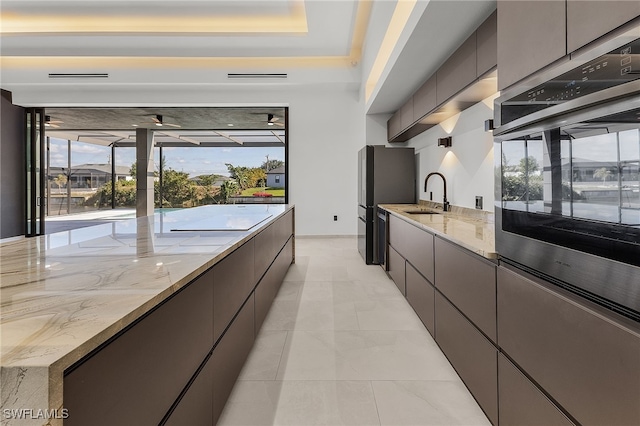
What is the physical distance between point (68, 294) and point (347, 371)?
1.62m

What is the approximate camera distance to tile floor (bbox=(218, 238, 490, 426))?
5.32ft

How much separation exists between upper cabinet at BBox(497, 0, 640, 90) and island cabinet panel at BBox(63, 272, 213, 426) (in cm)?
146

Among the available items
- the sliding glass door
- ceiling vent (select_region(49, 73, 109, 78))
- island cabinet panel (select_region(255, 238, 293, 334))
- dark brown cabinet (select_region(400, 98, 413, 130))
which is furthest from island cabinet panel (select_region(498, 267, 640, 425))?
the sliding glass door

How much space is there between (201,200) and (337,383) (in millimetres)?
12421

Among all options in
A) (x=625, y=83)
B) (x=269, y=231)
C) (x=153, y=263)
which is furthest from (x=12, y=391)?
(x=269, y=231)

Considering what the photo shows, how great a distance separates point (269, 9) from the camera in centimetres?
505

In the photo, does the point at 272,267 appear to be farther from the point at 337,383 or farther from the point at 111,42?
the point at 111,42

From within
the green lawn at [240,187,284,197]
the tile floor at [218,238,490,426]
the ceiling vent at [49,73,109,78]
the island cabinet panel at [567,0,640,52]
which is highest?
the ceiling vent at [49,73,109,78]

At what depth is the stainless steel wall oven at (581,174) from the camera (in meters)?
0.85

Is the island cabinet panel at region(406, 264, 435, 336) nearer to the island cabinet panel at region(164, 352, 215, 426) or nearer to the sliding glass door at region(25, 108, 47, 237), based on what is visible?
the island cabinet panel at region(164, 352, 215, 426)

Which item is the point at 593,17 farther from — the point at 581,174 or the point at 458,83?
the point at 458,83

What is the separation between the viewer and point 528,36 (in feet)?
4.17

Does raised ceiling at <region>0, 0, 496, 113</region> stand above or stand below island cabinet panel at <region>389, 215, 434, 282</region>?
above

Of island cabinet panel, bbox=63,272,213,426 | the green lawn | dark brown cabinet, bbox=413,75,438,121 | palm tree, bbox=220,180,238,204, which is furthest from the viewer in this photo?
palm tree, bbox=220,180,238,204
